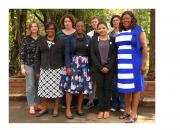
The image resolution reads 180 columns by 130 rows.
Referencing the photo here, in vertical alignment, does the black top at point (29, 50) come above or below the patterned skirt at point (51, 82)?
above

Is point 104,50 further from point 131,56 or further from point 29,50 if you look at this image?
point 29,50

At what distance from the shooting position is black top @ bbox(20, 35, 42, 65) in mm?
6938

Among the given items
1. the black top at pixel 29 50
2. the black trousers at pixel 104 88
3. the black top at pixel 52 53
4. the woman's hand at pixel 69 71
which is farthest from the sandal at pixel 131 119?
the black top at pixel 29 50

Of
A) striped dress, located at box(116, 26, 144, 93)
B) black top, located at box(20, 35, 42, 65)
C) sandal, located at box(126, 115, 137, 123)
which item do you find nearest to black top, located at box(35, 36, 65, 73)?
black top, located at box(20, 35, 42, 65)

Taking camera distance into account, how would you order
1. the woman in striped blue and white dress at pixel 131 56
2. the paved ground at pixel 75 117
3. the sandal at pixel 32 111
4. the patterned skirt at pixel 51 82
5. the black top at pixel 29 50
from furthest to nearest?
the sandal at pixel 32 111 → the black top at pixel 29 50 → the patterned skirt at pixel 51 82 → the paved ground at pixel 75 117 → the woman in striped blue and white dress at pixel 131 56

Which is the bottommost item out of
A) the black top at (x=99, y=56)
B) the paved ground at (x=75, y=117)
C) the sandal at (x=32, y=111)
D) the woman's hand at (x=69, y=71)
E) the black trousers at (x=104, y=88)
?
the paved ground at (x=75, y=117)

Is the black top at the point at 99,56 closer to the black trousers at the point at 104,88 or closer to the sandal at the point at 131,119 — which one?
the black trousers at the point at 104,88

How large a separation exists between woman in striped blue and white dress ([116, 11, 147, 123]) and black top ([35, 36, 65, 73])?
96cm

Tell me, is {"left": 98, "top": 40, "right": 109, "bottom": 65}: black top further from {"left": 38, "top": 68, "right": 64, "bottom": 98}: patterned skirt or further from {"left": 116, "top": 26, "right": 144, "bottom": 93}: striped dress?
{"left": 38, "top": 68, "right": 64, "bottom": 98}: patterned skirt

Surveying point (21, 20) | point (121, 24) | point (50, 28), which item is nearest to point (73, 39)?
point (50, 28)

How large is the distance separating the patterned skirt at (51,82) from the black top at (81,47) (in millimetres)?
418

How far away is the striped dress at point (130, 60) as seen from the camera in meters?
6.43

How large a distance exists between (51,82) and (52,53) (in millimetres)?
507
